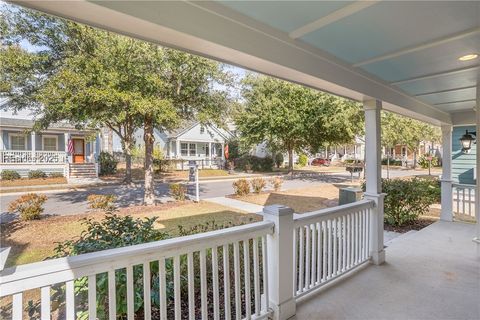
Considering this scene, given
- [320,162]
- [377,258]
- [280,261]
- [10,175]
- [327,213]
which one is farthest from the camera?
[320,162]

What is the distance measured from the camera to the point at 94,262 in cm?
152

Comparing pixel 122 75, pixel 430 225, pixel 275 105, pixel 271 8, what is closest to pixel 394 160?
pixel 275 105

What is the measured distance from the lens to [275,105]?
16234 mm

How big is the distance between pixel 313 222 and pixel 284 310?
35.7 inches

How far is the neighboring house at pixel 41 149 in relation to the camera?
551 inches

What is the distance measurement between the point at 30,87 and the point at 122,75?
3014 mm

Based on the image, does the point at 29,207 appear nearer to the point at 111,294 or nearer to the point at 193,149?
the point at 111,294

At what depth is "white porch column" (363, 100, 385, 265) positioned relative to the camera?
3801 millimetres

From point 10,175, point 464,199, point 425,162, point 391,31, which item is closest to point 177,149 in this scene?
point 10,175

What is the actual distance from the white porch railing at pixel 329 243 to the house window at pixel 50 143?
17835 mm

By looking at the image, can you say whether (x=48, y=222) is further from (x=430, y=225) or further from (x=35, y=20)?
(x=430, y=225)

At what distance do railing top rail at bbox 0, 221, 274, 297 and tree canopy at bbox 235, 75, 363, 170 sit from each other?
14276 mm

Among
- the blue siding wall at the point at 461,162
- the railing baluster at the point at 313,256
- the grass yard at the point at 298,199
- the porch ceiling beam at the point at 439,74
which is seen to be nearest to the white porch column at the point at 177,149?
the grass yard at the point at 298,199

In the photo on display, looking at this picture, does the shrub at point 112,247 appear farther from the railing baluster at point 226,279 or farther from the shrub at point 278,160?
the shrub at point 278,160
